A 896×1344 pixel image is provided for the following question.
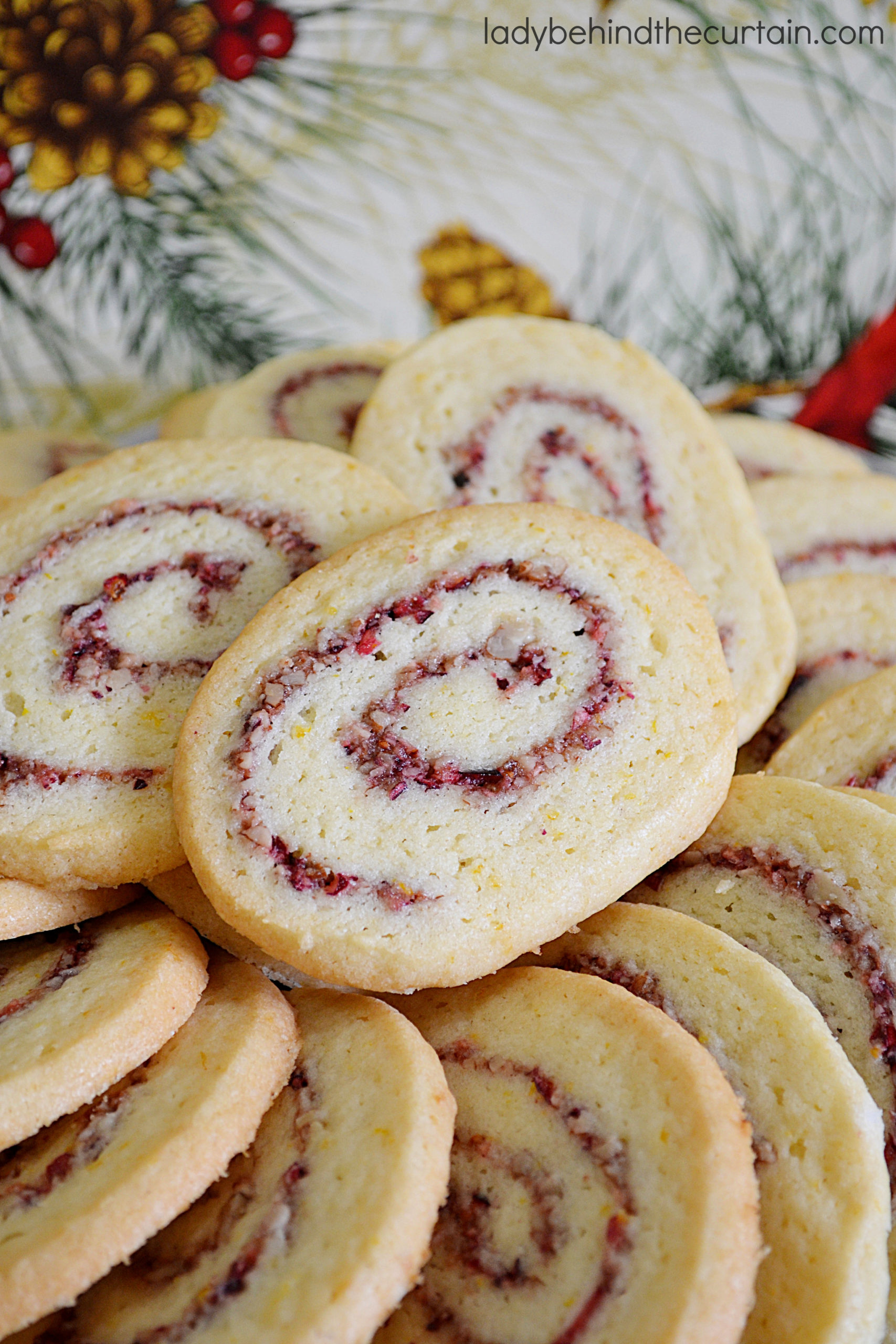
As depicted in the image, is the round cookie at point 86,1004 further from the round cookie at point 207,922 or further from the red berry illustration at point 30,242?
the red berry illustration at point 30,242

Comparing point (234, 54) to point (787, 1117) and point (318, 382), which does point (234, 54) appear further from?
point (787, 1117)

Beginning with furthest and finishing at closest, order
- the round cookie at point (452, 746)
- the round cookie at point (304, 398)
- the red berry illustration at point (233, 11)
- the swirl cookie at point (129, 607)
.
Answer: the red berry illustration at point (233, 11), the round cookie at point (304, 398), the swirl cookie at point (129, 607), the round cookie at point (452, 746)

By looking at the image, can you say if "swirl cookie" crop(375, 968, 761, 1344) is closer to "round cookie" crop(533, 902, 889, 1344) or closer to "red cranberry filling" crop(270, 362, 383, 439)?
"round cookie" crop(533, 902, 889, 1344)

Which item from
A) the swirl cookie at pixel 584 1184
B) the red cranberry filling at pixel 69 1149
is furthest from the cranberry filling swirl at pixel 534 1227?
the red cranberry filling at pixel 69 1149

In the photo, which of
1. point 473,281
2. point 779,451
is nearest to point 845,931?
point 779,451

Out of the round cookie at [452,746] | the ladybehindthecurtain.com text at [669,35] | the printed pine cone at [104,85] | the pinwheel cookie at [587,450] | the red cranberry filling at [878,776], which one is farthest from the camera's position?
the ladybehindthecurtain.com text at [669,35]
